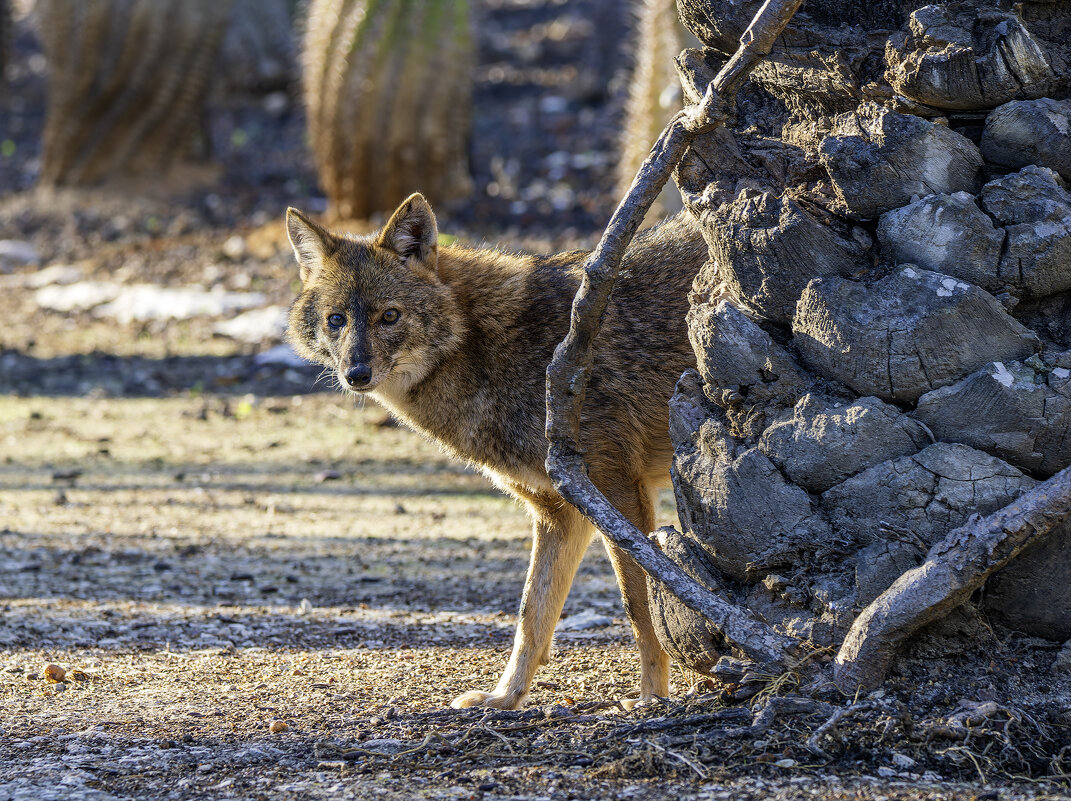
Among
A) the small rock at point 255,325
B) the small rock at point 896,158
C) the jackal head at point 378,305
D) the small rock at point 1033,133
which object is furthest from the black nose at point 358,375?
the small rock at point 255,325

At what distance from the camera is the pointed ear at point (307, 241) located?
17.1 ft

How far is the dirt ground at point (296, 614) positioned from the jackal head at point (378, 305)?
3.98ft

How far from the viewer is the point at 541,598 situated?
4.43 metres

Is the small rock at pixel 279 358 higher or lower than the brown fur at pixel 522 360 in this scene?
lower

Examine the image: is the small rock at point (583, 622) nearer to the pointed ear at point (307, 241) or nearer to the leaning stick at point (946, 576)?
the pointed ear at point (307, 241)

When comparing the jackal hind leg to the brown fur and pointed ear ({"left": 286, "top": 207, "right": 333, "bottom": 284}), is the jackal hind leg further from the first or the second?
pointed ear ({"left": 286, "top": 207, "right": 333, "bottom": 284})

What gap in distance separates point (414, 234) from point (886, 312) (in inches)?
101

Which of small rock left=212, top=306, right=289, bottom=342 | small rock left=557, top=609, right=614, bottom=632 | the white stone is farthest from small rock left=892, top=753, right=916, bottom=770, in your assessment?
the white stone

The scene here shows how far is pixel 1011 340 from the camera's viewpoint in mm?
3049

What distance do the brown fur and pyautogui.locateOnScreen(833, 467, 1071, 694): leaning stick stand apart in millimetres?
1184

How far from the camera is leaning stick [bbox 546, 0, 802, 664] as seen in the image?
3.09 m

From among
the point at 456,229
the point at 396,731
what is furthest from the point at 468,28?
the point at 396,731

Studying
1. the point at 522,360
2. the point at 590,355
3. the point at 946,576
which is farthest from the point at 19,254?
the point at 946,576

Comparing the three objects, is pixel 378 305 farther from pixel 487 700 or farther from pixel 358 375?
pixel 487 700
